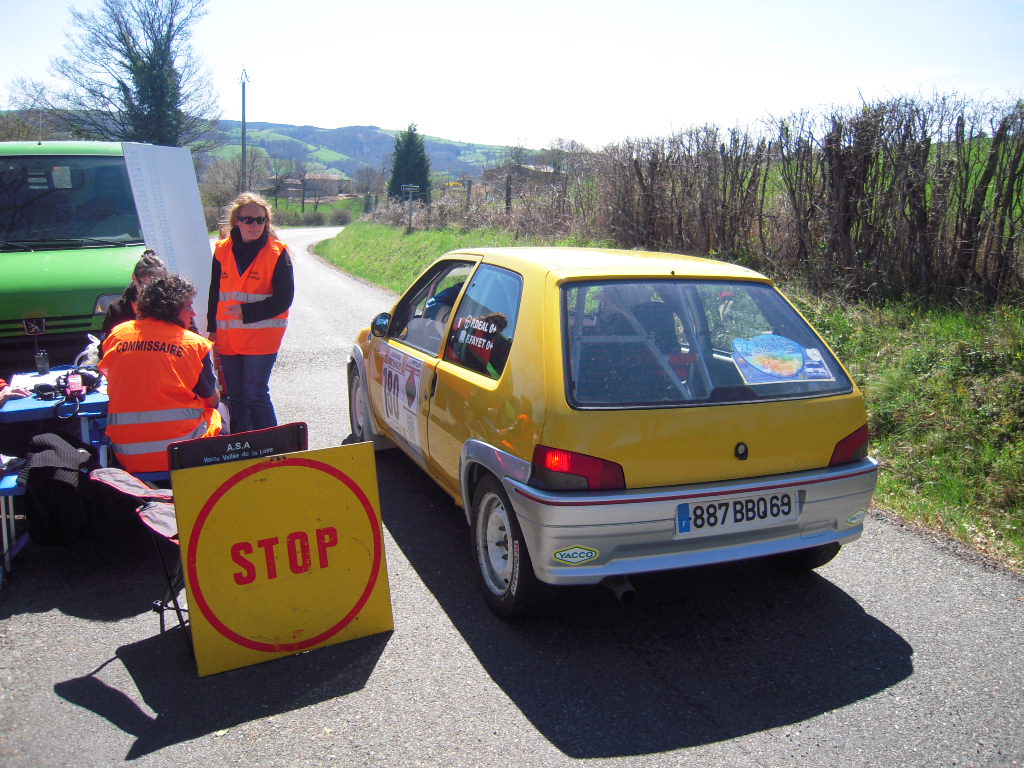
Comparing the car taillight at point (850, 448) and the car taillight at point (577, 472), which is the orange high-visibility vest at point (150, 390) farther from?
the car taillight at point (850, 448)

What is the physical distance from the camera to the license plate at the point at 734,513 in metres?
3.44

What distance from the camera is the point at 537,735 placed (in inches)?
118

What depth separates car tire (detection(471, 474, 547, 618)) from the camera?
361 cm

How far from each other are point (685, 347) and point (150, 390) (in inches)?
110

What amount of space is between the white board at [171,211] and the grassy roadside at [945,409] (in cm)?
610

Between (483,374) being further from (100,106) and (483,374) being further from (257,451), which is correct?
(100,106)

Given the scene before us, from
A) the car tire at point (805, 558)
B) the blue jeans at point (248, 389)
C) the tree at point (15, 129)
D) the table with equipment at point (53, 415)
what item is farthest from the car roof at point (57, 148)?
the tree at point (15, 129)

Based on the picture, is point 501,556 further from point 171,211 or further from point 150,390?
point 171,211

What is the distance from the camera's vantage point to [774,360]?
388cm

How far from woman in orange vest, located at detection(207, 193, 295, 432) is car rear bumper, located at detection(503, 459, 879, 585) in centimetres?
292

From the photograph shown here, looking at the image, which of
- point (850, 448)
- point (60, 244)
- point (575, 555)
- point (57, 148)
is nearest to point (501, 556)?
point (575, 555)

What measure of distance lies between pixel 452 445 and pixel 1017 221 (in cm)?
613

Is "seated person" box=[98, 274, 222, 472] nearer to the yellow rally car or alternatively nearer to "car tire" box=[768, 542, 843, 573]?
the yellow rally car

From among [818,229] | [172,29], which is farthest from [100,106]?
[818,229]
